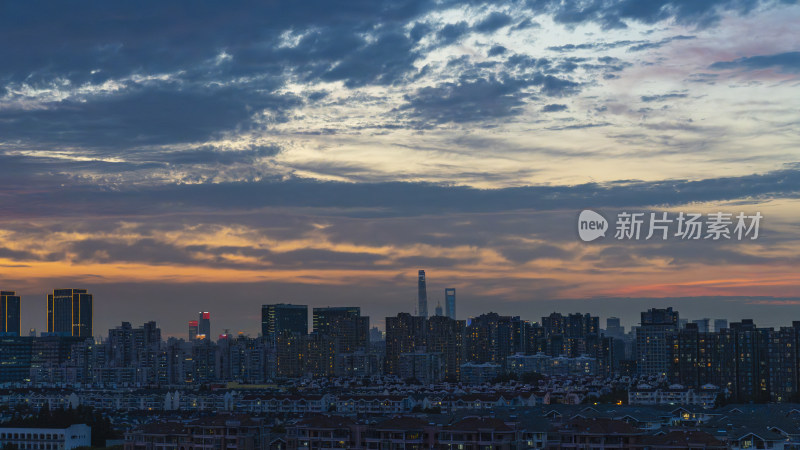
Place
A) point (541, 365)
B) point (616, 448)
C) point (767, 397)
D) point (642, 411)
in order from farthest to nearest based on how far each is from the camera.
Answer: point (541, 365), point (767, 397), point (642, 411), point (616, 448)

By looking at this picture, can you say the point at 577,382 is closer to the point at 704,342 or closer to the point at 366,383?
the point at 704,342

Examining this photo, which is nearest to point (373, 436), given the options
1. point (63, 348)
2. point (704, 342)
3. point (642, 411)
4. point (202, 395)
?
point (642, 411)

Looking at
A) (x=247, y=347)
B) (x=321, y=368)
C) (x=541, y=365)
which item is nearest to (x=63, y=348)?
(x=247, y=347)

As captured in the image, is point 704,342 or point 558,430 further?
point 704,342

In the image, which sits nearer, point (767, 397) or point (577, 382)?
point (767, 397)

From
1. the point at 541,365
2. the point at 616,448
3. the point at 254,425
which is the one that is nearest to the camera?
the point at 616,448

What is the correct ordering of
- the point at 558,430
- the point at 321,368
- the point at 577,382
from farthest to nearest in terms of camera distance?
the point at 321,368
the point at 577,382
the point at 558,430

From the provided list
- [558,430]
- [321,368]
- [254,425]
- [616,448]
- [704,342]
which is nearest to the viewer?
[616,448]

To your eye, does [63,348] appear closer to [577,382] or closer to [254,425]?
[577,382]

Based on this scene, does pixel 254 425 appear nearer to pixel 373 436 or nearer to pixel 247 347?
pixel 373 436
